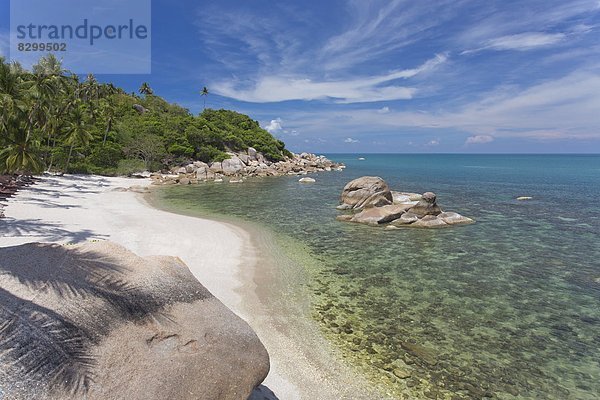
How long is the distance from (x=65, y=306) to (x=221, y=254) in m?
11.9

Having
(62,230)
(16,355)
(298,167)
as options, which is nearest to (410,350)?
(16,355)

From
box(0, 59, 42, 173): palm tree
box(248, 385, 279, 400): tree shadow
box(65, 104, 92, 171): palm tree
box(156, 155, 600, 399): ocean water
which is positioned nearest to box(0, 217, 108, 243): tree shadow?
box(0, 59, 42, 173): palm tree

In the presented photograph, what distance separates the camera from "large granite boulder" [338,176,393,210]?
3009 centimetres

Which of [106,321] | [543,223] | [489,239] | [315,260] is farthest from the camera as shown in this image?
[543,223]

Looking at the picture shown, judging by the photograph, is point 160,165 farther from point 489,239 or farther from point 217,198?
point 489,239

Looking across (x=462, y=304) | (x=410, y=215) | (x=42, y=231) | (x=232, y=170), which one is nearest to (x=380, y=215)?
(x=410, y=215)

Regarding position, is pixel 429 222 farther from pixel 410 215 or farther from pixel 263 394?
pixel 263 394

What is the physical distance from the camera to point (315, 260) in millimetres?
16906

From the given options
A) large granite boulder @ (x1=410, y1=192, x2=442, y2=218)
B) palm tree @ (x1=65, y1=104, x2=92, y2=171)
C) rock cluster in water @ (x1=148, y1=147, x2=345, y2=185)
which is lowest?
large granite boulder @ (x1=410, y1=192, x2=442, y2=218)

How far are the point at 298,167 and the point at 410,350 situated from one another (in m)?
72.7

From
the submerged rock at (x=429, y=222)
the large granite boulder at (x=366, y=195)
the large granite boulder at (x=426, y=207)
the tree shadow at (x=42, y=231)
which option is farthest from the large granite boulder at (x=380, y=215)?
the tree shadow at (x=42, y=231)

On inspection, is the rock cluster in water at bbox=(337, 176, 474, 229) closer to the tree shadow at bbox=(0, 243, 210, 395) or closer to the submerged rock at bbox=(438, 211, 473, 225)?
the submerged rock at bbox=(438, 211, 473, 225)

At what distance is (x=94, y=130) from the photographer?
61656 millimetres

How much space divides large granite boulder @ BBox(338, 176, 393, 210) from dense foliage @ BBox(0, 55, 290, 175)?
2592 cm
